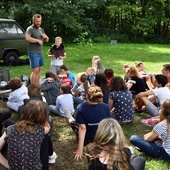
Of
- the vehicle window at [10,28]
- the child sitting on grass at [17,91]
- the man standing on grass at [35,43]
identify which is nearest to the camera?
the child sitting on grass at [17,91]

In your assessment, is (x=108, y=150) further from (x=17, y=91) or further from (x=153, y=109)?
(x=17, y=91)

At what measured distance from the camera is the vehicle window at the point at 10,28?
30.9 ft

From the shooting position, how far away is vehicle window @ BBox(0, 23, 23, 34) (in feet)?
30.9

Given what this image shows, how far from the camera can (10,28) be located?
9609mm

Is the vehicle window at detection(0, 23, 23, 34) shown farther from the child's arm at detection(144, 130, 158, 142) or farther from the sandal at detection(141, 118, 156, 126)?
the child's arm at detection(144, 130, 158, 142)

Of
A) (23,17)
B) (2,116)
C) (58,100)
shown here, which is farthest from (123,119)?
(23,17)

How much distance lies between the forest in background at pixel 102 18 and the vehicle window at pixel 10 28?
634 cm

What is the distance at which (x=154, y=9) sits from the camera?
23.0 metres

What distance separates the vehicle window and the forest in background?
6.34m

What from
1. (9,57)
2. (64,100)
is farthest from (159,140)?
(9,57)

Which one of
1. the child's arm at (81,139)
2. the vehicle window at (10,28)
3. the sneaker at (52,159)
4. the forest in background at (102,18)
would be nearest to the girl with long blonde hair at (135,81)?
the child's arm at (81,139)

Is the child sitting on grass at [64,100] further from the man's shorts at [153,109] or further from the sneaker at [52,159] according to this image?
the sneaker at [52,159]

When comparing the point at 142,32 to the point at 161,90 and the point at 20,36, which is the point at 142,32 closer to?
the point at 20,36

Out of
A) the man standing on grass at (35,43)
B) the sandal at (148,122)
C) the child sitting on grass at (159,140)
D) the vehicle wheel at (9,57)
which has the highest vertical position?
the man standing on grass at (35,43)
